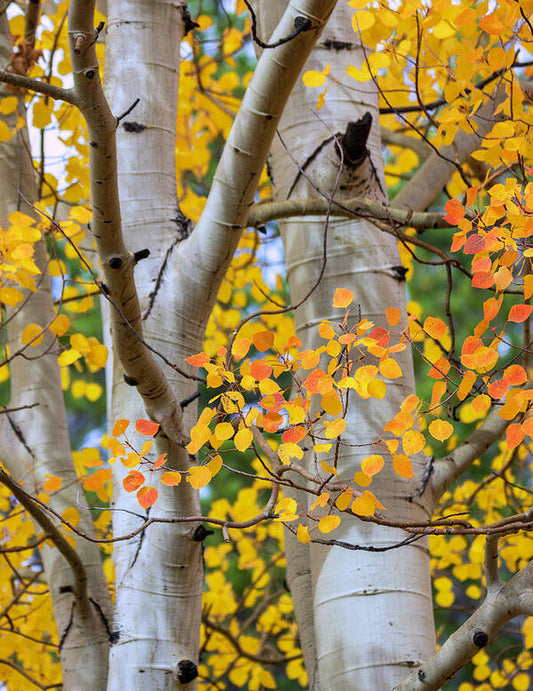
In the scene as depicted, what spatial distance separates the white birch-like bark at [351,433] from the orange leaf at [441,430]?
15 centimetres

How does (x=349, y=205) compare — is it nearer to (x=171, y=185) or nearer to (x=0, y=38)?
(x=171, y=185)

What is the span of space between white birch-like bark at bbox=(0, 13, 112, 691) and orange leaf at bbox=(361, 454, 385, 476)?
2.54 ft

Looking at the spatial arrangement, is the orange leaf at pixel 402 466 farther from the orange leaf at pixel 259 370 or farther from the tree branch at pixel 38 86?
the tree branch at pixel 38 86

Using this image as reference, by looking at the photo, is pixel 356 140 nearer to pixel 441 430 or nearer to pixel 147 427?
pixel 441 430

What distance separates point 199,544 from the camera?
1593 mm

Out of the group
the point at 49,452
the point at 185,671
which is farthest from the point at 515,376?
the point at 49,452

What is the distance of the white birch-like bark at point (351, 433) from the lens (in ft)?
5.33

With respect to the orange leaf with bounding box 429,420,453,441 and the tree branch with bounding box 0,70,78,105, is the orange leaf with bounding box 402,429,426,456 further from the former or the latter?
the tree branch with bounding box 0,70,78,105

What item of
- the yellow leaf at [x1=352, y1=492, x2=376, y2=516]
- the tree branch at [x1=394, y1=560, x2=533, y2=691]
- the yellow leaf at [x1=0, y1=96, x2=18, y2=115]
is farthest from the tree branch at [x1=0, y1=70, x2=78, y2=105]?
the yellow leaf at [x1=0, y1=96, x2=18, y2=115]

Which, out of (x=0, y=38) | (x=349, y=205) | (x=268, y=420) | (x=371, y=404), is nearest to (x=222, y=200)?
(x=349, y=205)

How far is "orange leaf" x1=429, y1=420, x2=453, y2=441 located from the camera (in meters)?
1.34

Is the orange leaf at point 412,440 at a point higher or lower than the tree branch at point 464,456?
lower

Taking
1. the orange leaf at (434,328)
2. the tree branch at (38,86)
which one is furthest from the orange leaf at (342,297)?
the tree branch at (38,86)

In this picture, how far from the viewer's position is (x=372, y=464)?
1486 mm
